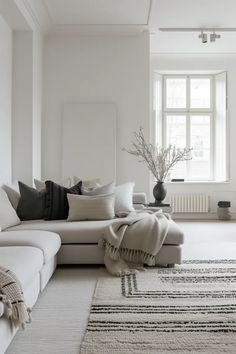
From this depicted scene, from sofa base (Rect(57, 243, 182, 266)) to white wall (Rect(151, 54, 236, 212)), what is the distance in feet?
15.5

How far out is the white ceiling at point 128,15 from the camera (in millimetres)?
5973

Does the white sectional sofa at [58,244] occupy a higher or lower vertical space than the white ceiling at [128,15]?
lower

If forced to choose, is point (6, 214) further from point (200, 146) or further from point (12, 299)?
point (200, 146)

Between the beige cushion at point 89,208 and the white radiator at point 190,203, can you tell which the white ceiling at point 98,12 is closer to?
the beige cushion at point 89,208

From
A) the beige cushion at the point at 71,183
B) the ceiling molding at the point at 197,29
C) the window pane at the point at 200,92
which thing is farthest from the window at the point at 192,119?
the beige cushion at the point at 71,183

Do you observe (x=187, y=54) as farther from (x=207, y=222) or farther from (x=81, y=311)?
(x=81, y=311)

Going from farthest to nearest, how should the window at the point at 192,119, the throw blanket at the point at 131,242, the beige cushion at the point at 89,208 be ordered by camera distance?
the window at the point at 192,119
the beige cushion at the point at 89,208
the throw blanket at the point at 131,242

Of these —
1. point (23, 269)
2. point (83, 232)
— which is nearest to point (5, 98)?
point (83, 232)

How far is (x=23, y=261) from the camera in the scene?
274 cm

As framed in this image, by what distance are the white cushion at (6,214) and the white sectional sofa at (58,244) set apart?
0.06 meters

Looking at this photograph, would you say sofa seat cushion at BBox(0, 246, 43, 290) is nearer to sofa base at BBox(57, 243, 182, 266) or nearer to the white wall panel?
sofa base at BBox(57, 243, 182, 266)

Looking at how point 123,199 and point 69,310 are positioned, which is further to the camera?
point 123,199

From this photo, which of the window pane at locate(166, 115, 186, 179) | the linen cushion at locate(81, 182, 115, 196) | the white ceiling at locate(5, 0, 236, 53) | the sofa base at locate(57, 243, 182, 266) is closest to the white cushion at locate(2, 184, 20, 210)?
the linen cushion at locate(81, 182, 115, 196)

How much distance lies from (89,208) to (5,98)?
88.1 inches
